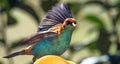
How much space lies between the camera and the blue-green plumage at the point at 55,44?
0.70 m

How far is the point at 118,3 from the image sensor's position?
5.01ft

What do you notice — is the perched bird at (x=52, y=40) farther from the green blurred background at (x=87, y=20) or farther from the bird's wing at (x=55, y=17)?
the green blurred background at (x=87, y=20)

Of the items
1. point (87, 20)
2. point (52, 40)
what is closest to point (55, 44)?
point (52, 40)

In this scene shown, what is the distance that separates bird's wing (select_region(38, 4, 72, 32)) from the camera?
72cm

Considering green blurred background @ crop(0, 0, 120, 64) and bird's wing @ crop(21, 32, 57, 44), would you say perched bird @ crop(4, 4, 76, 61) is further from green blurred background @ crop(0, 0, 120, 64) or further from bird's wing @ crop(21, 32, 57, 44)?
green blurred background @ crop(0, 0, 120, 64)

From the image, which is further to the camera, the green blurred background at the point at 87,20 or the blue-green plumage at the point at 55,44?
the green blurred background at the point at 87,20

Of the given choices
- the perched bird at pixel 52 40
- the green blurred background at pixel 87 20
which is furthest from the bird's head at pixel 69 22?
the green blurred background at pixel 87 20

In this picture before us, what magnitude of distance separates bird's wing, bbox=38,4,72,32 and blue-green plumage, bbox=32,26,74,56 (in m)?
0.03

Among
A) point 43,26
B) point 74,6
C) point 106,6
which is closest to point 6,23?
point 74,6

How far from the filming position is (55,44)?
27.5 inches

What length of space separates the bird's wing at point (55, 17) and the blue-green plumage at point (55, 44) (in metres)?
0.03

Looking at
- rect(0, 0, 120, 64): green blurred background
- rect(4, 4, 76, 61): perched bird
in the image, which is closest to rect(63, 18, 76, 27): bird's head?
rect(4, 4, 76, 61): perched bird

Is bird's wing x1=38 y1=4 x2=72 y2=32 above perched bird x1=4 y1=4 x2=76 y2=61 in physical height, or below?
above

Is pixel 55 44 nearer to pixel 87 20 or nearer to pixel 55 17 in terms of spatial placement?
pixel 55 17
